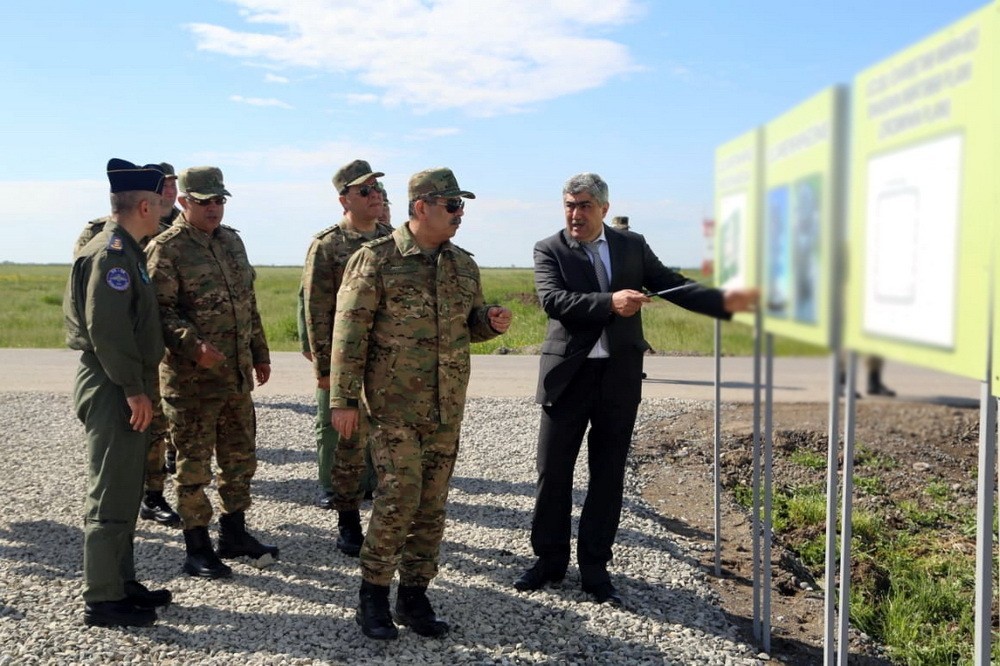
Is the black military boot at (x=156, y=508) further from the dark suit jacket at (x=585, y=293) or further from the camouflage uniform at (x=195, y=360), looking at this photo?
the dark suit jacket at (x=585, y=293)

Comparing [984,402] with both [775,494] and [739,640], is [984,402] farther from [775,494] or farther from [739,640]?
[775,494]

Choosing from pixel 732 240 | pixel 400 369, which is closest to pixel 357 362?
pixel 400 369

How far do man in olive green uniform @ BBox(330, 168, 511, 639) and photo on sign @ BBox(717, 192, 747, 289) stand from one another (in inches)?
76.8

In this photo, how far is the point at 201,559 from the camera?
453 centimetres

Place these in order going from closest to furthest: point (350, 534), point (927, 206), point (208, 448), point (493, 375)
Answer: point (927, 206), point (208, 448), point (350, 534), point (493, 375)

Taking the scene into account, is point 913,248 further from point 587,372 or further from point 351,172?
point 351,172

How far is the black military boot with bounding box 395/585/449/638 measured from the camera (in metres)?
3.85

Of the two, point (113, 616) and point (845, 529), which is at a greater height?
point (845, 529)

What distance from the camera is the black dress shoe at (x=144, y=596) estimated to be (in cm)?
398

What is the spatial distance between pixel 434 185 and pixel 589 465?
5.54ft

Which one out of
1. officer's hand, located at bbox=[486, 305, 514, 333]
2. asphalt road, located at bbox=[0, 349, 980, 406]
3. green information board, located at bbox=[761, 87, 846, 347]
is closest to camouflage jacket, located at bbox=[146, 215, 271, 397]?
officer's hand, located at bbox=[486, 305, 514, 333]

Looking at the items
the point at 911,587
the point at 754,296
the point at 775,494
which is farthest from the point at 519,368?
the point at 754,296

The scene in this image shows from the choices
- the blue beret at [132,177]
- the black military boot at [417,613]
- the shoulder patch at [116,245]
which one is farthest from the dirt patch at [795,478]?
the blue beret at [132,177]

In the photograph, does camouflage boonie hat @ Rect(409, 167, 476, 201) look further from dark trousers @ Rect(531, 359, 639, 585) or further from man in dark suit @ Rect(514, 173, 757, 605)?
dark trousers @ Rect(531, 359, 639, 585)
